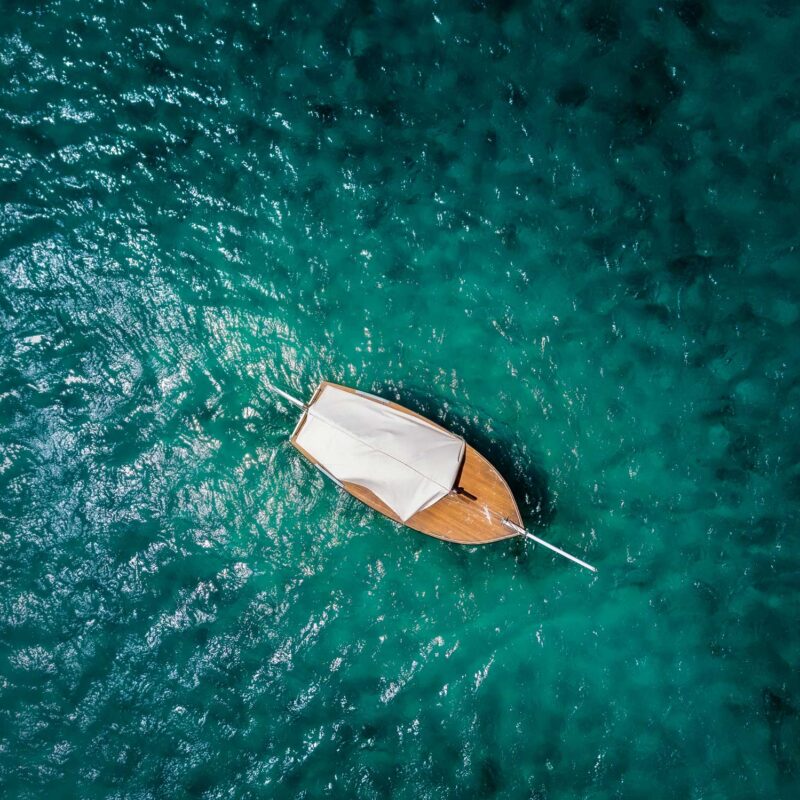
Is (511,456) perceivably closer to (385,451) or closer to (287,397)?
(385,451)

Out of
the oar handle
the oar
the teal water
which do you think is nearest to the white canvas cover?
the oar handle

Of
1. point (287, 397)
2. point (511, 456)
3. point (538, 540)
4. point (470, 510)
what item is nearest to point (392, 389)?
point (287, 397)

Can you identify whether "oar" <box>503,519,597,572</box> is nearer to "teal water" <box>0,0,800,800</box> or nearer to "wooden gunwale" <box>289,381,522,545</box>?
"wooden gunwale" <box>289,381,522,545</box>

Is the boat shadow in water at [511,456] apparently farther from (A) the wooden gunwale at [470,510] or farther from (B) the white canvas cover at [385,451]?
(B) the white canvas cover at [385,451]

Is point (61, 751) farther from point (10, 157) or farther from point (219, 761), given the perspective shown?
point (10, 157)

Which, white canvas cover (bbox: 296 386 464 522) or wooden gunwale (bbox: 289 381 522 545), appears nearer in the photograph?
white canvas cover (bbox: 296 386 464 522)
